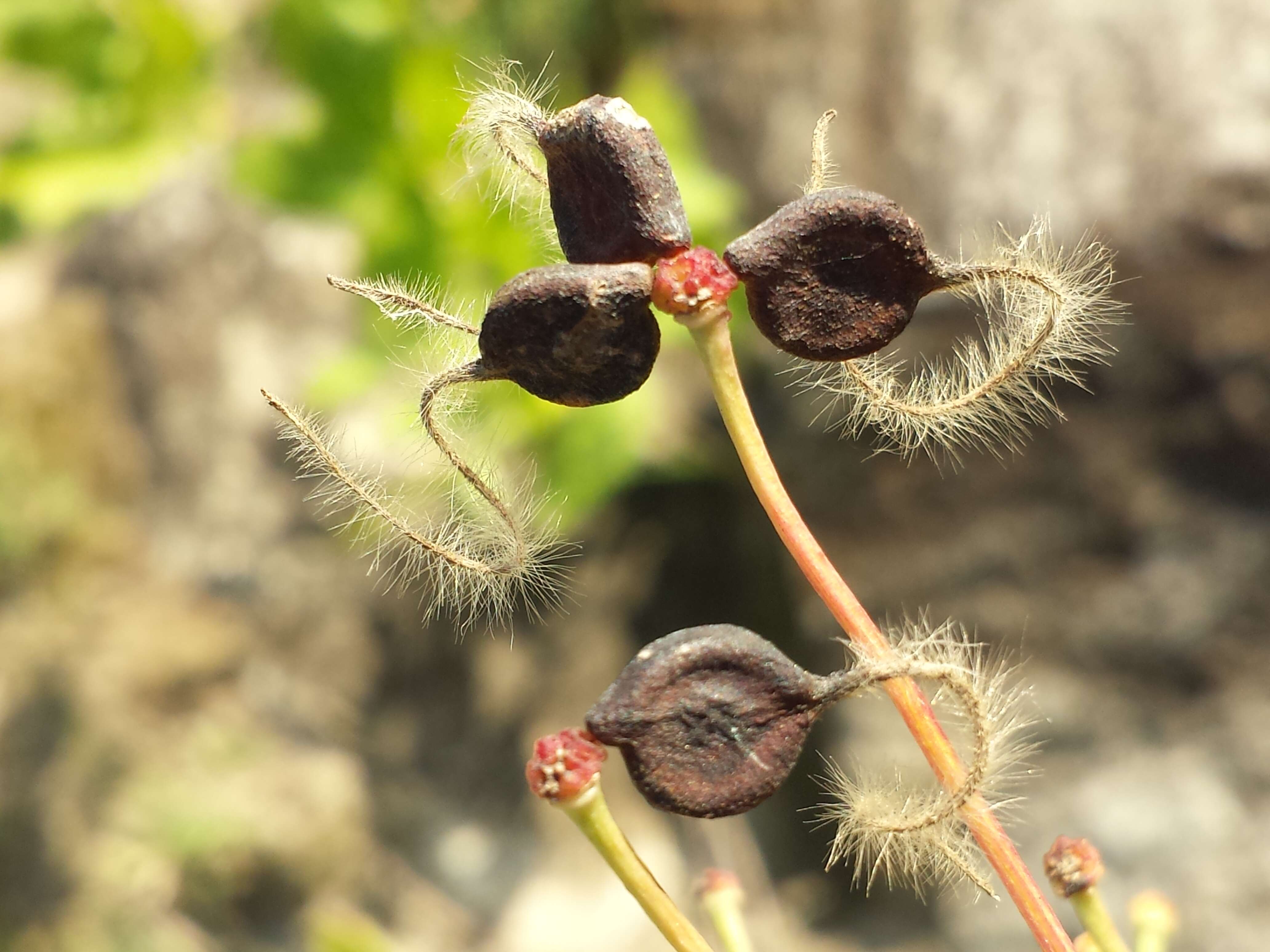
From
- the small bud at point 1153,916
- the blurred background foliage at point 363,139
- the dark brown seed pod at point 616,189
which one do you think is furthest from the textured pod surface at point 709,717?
the blurred background foliage at point 363,139

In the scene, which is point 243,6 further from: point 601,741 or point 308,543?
point 601,741

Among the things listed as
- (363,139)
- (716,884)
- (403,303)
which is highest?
(403,303)

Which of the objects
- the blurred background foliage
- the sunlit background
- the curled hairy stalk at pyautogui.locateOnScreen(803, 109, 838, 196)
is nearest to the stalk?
the curled hairy stalk at pyautogui.locateOnScreen(803, 109, 838, 196)

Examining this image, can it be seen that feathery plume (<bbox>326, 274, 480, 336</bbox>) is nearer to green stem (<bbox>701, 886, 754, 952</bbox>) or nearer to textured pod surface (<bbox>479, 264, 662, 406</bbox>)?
textured pod surface (<bbox>479, 264, 662, 406</bbox>)

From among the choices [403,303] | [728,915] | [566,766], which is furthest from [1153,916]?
[403,303]

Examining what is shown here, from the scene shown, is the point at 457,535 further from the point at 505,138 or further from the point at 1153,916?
the point at 1153,916

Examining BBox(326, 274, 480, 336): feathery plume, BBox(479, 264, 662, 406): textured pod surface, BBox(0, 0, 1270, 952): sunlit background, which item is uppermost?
BBox(479, 264, 662, 406): textured pod surface

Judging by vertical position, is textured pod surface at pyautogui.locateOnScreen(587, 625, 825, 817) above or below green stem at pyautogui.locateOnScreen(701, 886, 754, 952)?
above

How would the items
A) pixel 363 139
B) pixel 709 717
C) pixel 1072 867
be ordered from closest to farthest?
pixel 709 717 → pixel 1072 867 → pixel 363 139
